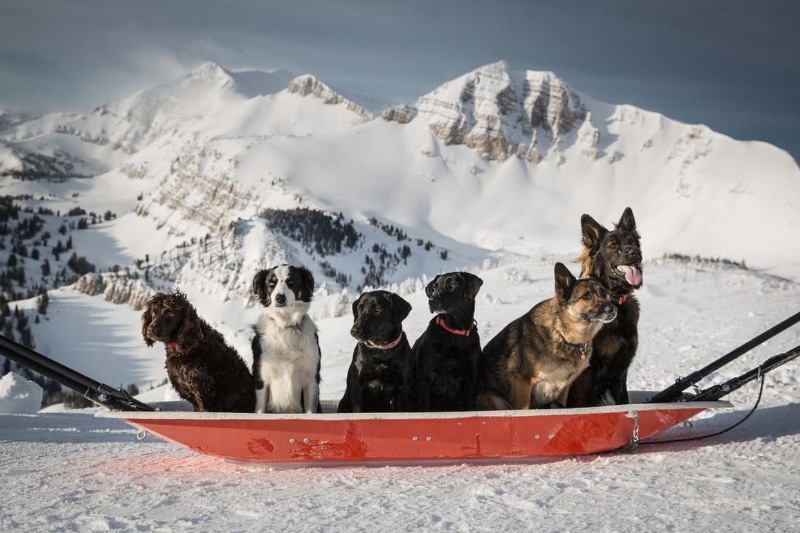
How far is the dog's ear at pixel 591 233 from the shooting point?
5832mm

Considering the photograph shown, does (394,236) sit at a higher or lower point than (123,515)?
higher

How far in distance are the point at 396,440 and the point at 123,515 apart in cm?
212

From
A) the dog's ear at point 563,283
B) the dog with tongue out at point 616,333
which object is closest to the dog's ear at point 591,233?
the dog with tongue out at point 616,333

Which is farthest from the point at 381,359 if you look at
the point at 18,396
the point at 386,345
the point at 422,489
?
the point at 18,396

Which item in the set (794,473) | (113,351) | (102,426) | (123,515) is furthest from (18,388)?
(113,351)

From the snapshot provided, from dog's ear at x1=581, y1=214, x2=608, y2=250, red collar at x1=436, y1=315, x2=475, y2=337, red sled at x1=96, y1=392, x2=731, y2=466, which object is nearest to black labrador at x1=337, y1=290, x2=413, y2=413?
red collar at x1=436, y1=315, x2=475, y2=337

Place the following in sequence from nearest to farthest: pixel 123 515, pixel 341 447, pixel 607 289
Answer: pixel 123 515, pixel 341 447, pixel 607 289

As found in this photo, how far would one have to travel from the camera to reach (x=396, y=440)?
4852 mm

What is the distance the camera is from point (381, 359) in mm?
5230

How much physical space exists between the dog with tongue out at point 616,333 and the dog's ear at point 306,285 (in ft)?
9.09

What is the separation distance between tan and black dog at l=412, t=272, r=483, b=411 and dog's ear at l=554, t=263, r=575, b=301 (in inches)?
28.7

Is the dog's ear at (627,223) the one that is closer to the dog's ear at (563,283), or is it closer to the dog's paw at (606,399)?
the dog's ear at (563,283)

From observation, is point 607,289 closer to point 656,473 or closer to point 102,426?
point 656,473

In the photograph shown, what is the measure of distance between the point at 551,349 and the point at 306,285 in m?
2.40
